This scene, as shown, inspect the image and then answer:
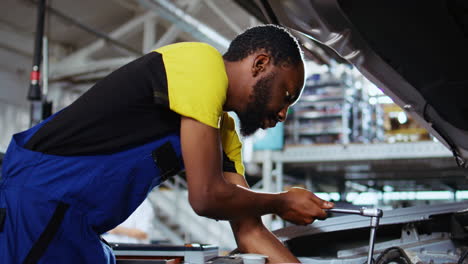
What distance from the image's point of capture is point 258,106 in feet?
3.70

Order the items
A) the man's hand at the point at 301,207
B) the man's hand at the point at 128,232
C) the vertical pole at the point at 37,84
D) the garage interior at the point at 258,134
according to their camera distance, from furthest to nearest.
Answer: the garage interior at the point at 258,134 → the man's hand at the point at 128,232 → the vertical pole at the point at 37,84 → the man's hand at the point at 301,207

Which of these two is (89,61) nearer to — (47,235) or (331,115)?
(331,115)

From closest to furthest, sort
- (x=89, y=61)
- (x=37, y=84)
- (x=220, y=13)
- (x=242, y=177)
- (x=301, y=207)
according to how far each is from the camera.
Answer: (x=301, y=207), (x=242, y=177), (x=37, y=84), (x=220, y=13), (x=89, y=61)

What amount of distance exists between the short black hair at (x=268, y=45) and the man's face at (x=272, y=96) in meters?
0.03

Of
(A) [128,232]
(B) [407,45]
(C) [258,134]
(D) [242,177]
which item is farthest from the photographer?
(C) [258,134]

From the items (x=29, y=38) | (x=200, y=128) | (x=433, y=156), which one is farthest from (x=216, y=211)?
(x=29, y=38)

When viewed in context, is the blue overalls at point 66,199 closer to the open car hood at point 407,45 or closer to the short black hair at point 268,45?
the short black hair at point 268,45

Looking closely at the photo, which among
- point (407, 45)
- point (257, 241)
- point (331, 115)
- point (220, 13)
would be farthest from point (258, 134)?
point (257, 241)

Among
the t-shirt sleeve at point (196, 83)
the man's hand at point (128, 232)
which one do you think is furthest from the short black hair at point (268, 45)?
the man's hand at point (128, 232)

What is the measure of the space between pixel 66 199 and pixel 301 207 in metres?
0.57

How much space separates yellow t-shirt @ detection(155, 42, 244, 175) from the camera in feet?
3.21

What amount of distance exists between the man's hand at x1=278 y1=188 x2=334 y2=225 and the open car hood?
49 centimetres

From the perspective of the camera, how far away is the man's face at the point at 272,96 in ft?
3.62

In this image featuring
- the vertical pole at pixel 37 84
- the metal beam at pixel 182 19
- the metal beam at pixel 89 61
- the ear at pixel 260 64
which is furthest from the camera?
the metal beam at pixel 89 61
